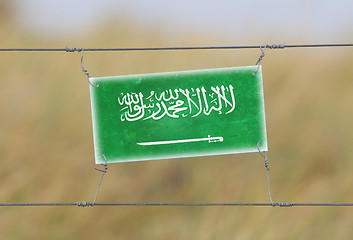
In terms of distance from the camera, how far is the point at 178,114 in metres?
2.31

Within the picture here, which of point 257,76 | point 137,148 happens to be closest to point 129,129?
point 137,148

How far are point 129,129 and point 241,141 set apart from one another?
0.48 metres

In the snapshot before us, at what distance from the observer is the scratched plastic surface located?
7.51 ft

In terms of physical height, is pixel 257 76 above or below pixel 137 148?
above

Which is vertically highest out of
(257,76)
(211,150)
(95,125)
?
(257,76)

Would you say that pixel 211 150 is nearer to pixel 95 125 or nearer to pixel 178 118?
pixel 178 118

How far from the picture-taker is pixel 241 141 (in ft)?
7.51

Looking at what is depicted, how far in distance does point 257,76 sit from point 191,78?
0.28m

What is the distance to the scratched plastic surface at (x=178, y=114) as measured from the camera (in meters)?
2.29

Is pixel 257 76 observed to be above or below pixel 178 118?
above

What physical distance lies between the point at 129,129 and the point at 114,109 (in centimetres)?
11

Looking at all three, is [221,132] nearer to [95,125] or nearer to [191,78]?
[191,78]

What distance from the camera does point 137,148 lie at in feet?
7.55

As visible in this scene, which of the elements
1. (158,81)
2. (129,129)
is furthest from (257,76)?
(129,129)
